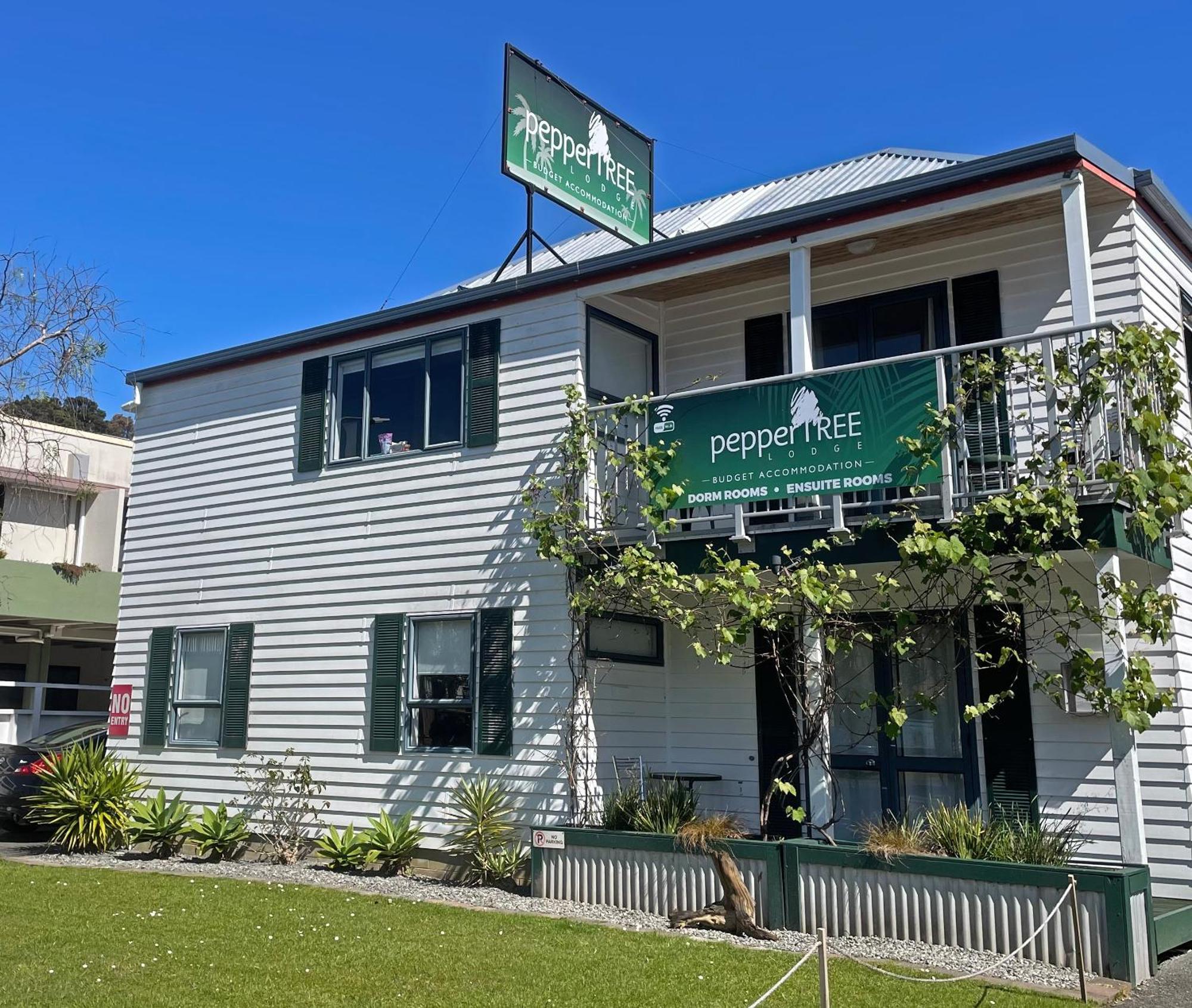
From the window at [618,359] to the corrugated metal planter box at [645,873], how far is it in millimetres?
4348

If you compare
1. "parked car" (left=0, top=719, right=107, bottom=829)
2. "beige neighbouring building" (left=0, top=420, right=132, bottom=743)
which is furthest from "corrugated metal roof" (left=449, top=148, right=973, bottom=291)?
"beige neighbouring building" (left=0, top=420, right=132, bottom=743)

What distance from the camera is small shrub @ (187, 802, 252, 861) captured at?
40.9 ft

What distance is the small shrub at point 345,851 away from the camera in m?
11.7

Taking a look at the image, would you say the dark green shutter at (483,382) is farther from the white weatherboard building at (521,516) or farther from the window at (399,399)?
the window at (399,399)

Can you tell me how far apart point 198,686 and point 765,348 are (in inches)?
306

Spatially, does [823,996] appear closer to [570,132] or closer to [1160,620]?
[1160,620]

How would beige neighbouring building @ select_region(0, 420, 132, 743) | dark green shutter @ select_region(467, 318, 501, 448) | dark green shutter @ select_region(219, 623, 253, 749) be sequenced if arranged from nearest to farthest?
dark green shutter @ select_region(467, 318, 501, 448) → dark green shutter @ select_region(219, 623, 253, 749) → beige neighbouring building @ select_region(0, 420, 132, 743)

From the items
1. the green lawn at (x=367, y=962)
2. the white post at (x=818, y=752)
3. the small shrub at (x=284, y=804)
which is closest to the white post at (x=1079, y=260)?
the white post at (x=818, y=752)

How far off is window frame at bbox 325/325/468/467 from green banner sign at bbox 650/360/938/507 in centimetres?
260

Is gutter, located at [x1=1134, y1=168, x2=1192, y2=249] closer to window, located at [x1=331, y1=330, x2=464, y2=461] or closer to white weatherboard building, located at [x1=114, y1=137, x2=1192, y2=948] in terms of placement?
white weatherboard building, located at [x1=114, y1=137, x2=1192, y2=948]

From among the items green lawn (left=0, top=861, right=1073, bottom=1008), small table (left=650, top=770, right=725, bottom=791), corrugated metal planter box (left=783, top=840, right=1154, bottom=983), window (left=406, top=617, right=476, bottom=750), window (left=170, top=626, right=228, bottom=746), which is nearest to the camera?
green lawn (left=0, top=861, right=1073, bottom=1008)

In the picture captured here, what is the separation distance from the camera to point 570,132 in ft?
47.5

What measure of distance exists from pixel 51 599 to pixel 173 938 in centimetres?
1568

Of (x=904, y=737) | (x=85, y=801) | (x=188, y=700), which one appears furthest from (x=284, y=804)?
(x=904, y=737)
